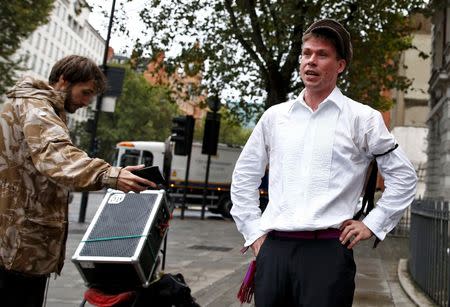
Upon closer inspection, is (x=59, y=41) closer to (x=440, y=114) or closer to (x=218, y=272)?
(x=440, y=114)

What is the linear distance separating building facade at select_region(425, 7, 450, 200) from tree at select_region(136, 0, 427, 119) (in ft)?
4.57

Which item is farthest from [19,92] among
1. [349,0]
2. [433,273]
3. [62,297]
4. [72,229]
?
[349,0]

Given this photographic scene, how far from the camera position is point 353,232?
7.49 feet

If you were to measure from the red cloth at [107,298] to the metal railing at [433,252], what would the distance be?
3696 millimetres

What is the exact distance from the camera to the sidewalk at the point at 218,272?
632cm

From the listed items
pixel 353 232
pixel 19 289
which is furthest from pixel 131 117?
pixel 353 232

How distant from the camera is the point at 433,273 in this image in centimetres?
648

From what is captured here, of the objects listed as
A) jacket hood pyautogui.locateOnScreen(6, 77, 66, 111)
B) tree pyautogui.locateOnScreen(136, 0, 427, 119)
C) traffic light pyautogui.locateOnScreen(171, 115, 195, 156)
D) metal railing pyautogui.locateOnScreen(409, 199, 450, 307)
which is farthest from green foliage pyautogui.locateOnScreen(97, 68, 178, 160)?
jacket hood pyautogui.locateOnScreen(6, 77, 66, 111)

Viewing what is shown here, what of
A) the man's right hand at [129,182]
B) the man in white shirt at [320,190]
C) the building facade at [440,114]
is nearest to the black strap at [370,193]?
the man in white shirt at [320,190]

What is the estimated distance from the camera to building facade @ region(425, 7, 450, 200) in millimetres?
18031

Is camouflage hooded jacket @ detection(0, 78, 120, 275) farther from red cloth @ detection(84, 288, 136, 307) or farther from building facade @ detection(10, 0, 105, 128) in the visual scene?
building facade @ detection(10, 0, 105, 128)

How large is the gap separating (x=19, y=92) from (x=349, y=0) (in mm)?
15486

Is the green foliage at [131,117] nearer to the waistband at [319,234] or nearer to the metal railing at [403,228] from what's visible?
the metal railing at [403,228]

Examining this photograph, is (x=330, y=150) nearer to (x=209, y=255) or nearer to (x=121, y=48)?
(x=209, y=255)
